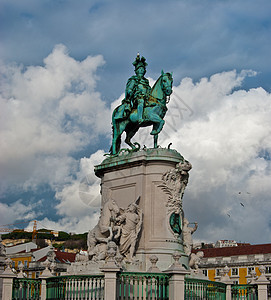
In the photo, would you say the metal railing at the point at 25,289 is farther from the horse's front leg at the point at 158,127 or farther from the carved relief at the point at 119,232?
the horse's front leg at the point at 158,127

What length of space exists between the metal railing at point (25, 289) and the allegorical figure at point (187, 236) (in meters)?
5.72

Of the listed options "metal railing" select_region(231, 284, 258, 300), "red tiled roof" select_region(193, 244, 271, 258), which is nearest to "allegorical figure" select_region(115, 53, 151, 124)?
"metal railing" select_region(231, 284, 258, 300)

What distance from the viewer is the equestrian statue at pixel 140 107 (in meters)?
21.2

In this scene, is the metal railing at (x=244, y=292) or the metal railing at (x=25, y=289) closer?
the metal railing at (x=25, y=289)

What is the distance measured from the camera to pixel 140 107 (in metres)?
21.1

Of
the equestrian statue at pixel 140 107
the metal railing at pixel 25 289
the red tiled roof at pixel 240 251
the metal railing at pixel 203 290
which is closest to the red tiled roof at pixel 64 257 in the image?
the red tiled roof at pixel 240 251

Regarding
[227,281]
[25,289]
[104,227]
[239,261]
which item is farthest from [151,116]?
[239,261]

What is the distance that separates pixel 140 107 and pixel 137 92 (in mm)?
A: 760

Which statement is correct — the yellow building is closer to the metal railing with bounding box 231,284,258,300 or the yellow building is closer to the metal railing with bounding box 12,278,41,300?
the metal railing with bounding box 231,284,258,300

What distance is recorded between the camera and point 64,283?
17.7 meters

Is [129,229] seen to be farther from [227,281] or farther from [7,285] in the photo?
[7,285]

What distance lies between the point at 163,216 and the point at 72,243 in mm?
106422

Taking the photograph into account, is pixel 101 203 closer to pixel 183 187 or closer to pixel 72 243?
pixel 183 187

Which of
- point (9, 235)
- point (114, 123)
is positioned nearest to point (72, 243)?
point (9, 235)
